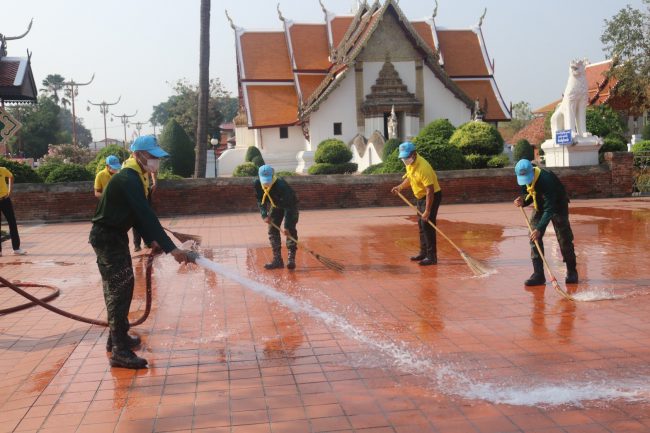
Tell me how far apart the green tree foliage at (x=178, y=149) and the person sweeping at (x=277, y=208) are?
20.1 metres

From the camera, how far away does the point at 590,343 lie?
523cm

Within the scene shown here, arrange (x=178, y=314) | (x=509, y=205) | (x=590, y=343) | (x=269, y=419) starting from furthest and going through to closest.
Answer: (x=509, y=205) → (x=178, y=314) → (x=590, y=343) → (x=269, y=419)

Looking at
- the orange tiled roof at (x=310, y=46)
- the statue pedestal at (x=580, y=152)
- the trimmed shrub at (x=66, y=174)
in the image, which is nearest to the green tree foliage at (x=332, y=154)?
the orange tiled roof at (x=310, y=46)

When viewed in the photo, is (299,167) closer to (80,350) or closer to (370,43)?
(370,43)

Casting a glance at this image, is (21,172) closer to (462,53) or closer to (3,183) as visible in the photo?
(3,183)

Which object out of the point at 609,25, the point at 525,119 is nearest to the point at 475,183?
the point at 609,25

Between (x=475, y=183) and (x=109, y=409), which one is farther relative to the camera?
(x=475, y=183)

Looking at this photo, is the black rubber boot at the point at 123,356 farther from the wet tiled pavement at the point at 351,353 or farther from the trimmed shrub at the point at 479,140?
the trimmed shrub at the point at 479,140

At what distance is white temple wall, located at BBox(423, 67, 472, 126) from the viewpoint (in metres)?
36.8

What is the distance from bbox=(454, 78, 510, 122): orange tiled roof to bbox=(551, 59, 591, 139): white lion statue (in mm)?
16974

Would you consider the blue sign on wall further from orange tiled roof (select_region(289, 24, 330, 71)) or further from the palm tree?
the palm tree

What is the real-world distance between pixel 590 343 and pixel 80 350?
4371 millimetres

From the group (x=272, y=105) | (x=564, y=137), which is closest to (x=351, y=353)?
(x=564, y=137)

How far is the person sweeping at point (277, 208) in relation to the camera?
888cm
